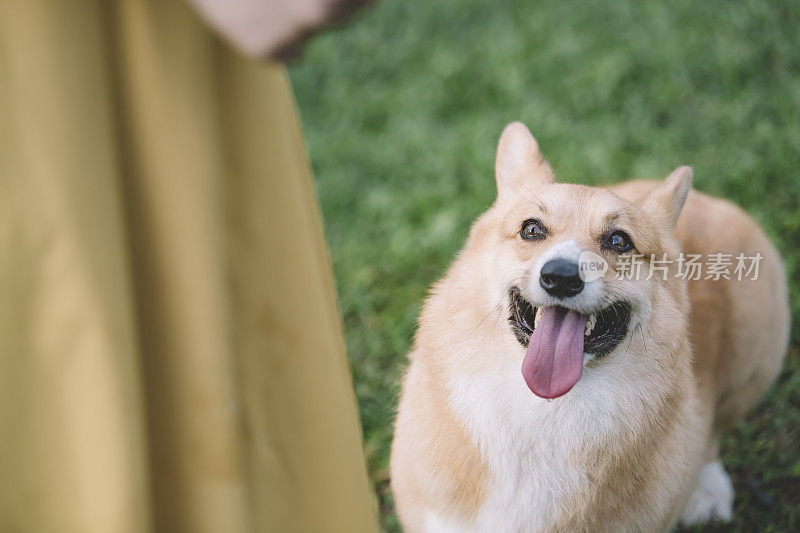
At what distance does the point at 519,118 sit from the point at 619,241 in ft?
10.7

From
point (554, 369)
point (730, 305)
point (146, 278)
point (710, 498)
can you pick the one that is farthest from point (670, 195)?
point (710, 498)

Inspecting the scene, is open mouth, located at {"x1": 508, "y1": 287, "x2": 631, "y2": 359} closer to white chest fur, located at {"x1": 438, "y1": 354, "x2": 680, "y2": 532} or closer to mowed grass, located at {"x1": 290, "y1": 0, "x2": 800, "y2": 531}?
white chest fur, located at {"x1": 438, "y1": 354, "x2": 680, "y2": 532}

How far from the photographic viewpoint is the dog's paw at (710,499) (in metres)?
2.98

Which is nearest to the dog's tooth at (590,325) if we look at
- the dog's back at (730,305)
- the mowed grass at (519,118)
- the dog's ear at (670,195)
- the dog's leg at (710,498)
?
the dog's ear at (670,195)

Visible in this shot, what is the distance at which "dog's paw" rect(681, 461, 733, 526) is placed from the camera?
2.98m

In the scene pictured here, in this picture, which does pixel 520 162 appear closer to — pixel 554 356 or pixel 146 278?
pixel 554 356

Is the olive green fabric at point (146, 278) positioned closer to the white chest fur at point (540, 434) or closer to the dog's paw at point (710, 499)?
the white chest fur at point (540, 434)

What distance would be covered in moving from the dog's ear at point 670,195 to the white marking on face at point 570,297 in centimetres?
36

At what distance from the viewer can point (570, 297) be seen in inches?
66.5

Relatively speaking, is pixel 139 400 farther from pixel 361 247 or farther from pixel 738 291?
pixel 361 247

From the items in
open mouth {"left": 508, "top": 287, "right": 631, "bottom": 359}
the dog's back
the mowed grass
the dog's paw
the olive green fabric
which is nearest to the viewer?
the olive green fabric

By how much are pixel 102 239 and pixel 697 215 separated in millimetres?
1935

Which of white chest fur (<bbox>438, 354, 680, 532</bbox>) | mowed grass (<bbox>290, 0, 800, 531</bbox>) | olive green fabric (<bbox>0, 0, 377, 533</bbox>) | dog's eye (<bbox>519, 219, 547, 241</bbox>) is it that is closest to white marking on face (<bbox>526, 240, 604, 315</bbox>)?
dog's eye (<bbox>519, 219, 547, 241</bbox>)

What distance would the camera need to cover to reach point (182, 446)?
152cm
